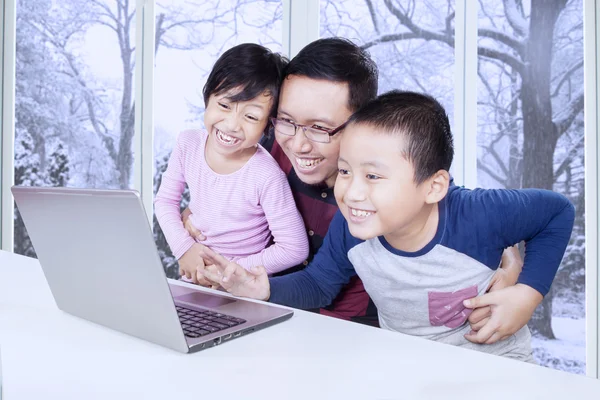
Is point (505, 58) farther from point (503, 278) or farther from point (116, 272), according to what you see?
point (116, 272)

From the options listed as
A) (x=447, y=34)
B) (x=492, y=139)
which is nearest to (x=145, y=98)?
(x=447, y=34)

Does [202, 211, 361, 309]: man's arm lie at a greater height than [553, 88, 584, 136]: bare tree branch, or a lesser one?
lesser

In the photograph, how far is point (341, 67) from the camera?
4.33 ft

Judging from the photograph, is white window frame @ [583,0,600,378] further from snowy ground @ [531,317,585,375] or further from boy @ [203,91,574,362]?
boy @ [203,91,574,362]

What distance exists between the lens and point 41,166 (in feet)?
11.6

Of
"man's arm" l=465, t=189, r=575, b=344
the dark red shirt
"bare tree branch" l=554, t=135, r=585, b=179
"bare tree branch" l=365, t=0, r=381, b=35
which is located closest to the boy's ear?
"man's arm" l=465, t=189, r=575, b=344

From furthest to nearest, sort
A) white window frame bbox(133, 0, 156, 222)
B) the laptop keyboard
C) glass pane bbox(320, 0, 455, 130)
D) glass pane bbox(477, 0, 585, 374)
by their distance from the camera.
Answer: white window frame bbox(133, 0, 156, 222) → glass pane bbox(320, 0, 455, 130) → glass pane bbox(477, 0, 585, 374) → the laptop keyboard

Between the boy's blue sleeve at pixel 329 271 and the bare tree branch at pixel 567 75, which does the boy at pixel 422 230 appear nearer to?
the boy's blue sleeve at pixel 329 271

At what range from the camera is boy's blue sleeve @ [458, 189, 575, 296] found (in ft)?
3.77

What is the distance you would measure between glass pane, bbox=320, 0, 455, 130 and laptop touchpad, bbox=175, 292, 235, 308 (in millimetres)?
1702

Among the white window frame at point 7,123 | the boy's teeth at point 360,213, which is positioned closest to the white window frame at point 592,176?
the boy's teeth at point 360,213

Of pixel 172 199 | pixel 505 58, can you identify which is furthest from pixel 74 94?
pixel 505 58

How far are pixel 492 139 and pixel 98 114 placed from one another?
2317mm

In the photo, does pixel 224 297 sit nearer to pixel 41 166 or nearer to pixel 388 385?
pixel 388 385
